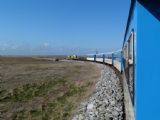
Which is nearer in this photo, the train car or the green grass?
the train car

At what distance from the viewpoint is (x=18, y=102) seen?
1586cm

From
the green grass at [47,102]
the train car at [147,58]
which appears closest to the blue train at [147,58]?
the train car at [147,58]

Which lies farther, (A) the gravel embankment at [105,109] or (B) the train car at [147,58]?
(A) the gravel embankment at [105,109]

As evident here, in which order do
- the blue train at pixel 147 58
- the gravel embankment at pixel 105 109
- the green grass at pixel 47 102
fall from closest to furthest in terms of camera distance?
1. the blue train at pixel 147 58
2. the gravel embankment at pixel 105 109
3. the green grass at pixel 47 102

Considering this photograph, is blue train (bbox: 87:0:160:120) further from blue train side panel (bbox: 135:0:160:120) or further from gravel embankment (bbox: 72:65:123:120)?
gravel embankment (bbox: 72:65:123:120)

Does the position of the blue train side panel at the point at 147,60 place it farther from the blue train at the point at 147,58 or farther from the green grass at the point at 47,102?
the green grass at the point at 47,102

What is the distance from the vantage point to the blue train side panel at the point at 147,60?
19.2ft

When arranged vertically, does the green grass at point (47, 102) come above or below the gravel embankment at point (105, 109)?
below

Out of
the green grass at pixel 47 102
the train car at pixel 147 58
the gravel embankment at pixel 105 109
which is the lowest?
the green grass at pixel 47 102

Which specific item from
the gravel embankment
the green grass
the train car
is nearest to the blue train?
the train car

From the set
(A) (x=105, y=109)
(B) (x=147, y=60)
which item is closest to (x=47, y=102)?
(A) (x=105, y=109)

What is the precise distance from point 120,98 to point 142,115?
6.88 metres

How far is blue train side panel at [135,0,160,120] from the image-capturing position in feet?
19.2

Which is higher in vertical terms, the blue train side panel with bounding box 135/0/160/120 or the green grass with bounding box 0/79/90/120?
the blue train side panel with bounding box 135/0/160/120
